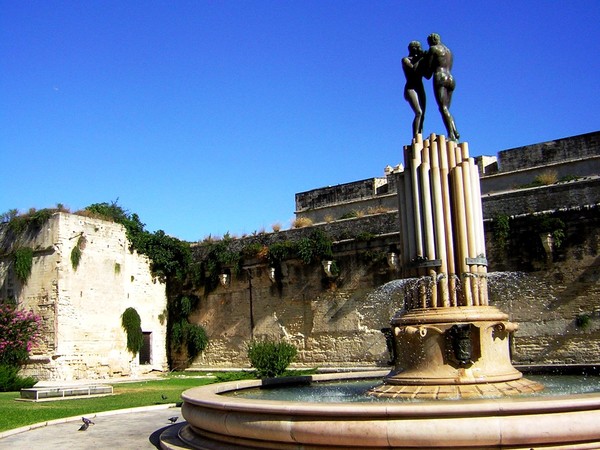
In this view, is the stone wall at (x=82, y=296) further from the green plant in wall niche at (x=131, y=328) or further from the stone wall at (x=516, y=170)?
the stone wall at (x=516, y=170)

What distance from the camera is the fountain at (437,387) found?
511cm

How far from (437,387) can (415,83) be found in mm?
4385

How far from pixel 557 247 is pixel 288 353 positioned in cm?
806

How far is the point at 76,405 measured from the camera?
13.6 meters

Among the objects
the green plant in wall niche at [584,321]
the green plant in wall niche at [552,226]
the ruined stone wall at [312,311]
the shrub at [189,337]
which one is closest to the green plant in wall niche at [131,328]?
the shrub at [189,337]

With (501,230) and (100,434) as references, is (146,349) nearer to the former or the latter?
(501,230)

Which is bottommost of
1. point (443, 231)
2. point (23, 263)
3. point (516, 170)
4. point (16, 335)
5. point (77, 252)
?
point (16, 335)

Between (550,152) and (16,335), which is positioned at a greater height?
(550,152)

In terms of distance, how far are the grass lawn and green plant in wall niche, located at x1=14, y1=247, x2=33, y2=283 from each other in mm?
7012

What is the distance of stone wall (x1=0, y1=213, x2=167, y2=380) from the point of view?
889 inches

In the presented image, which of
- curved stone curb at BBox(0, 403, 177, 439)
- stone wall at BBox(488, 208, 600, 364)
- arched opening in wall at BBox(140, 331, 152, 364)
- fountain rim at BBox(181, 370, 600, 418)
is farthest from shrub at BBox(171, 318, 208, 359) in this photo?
fountain rim at BBox(181, 370, 600, 418)

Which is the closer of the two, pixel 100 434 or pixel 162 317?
pixel 100 434

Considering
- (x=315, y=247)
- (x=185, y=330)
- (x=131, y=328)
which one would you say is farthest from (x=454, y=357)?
(x=185, y=330)

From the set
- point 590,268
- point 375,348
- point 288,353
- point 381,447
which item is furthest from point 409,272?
point 375,348
